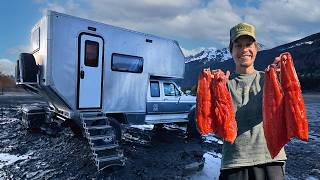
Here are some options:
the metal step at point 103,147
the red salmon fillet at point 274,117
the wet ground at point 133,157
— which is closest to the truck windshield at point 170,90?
the wet ground at point 133,157

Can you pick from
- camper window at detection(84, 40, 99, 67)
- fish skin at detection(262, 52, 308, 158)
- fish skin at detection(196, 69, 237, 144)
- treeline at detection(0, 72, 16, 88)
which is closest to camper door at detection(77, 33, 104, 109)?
camper window at detection(84, 40, 99, 67)

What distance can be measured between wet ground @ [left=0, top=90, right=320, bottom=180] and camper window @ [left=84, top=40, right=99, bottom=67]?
2402mm

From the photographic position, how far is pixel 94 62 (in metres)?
9.38

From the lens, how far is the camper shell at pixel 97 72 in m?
8.75

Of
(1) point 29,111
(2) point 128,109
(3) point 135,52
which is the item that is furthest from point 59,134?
(3) point 135,52

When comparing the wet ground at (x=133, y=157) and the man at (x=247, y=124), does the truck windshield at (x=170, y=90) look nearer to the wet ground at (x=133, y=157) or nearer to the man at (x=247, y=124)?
the wet ground at (x=133, y=157)

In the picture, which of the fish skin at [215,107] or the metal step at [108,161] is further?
the metal step at [108,161]

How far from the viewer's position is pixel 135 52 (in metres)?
10.4

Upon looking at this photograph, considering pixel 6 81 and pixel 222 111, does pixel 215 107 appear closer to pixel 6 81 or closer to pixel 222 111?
pixel 222 111

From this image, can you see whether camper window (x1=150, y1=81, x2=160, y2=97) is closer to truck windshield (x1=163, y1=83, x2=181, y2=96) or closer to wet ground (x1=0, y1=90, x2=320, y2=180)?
truck windshield (x1=163, y1=83, x2=181, y2=96)

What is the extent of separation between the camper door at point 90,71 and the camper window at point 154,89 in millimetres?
2097

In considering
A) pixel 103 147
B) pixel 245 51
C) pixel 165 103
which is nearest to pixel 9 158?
pixel 103 147

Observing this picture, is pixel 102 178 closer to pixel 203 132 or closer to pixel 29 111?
pixel 203 132

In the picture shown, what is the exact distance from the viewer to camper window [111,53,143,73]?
32.5ft
